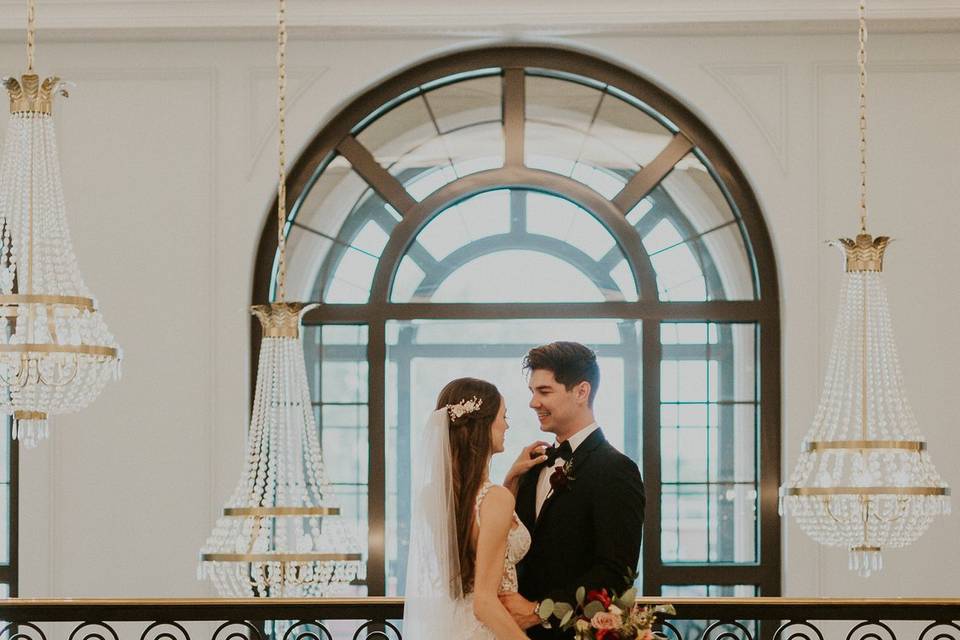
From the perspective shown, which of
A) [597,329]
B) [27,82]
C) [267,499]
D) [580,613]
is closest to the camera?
[580,613]

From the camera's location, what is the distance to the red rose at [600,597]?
416 cm

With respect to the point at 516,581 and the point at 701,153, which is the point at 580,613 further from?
→ the point at 701,153

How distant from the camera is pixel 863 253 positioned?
5523 mm

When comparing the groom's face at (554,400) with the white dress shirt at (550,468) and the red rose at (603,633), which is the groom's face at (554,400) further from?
the red rose at (603,633)

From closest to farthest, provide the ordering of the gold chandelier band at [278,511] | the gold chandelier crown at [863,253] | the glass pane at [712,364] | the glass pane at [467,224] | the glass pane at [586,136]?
1. the gold chandelier crown at [863,253]
2. the gold chandelier band at [278,511]
3. the glass pane at [712,364]
4. the glass pane at [586,136]
5. the glass pane at [467,224]

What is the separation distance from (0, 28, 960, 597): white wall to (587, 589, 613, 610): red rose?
13.1 ft

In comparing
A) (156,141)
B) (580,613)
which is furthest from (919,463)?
(156,141)

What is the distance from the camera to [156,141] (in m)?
8.20

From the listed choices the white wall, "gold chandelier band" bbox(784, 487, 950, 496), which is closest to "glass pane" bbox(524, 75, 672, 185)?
the white wall

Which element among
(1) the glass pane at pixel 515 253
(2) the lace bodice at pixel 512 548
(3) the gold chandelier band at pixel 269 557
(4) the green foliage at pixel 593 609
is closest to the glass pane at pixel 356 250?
(1) the glass pane at pixel 515 253

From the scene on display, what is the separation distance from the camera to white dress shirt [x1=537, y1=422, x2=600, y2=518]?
4535 mm

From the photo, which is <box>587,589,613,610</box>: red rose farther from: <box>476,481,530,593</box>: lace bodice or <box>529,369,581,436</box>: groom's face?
<box>529,369,581,436</box>: groom's face

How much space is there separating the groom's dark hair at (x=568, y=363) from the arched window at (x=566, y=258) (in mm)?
3627

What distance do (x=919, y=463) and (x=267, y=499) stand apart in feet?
9.57
